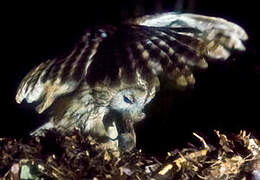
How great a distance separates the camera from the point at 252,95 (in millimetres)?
1944

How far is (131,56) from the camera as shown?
1738 mm

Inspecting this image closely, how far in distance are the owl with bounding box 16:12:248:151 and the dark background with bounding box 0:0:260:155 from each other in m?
0.17

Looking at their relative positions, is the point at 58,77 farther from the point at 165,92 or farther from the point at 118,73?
the point at 165,92

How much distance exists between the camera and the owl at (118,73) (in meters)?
1.71

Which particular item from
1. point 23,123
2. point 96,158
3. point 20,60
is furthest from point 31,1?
point 96,158

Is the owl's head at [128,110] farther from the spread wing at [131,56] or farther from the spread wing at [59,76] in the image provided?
the spread wing at [59,76]

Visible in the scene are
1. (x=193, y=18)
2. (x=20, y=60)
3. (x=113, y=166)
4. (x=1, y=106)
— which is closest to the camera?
(x=113, y=166)

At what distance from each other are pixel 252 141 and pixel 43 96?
1152 millimetres

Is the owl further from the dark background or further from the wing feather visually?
the dark background

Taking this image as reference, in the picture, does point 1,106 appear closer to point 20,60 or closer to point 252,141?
point 20,60

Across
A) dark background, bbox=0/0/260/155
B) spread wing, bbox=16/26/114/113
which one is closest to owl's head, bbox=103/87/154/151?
dark background, bbox=0/0/260/155

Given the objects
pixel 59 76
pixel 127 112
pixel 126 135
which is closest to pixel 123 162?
pixel 126 135

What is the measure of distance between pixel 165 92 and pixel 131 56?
368 millimetres

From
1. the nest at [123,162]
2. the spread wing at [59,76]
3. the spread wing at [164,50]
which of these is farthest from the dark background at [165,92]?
the nest at [123,162]
